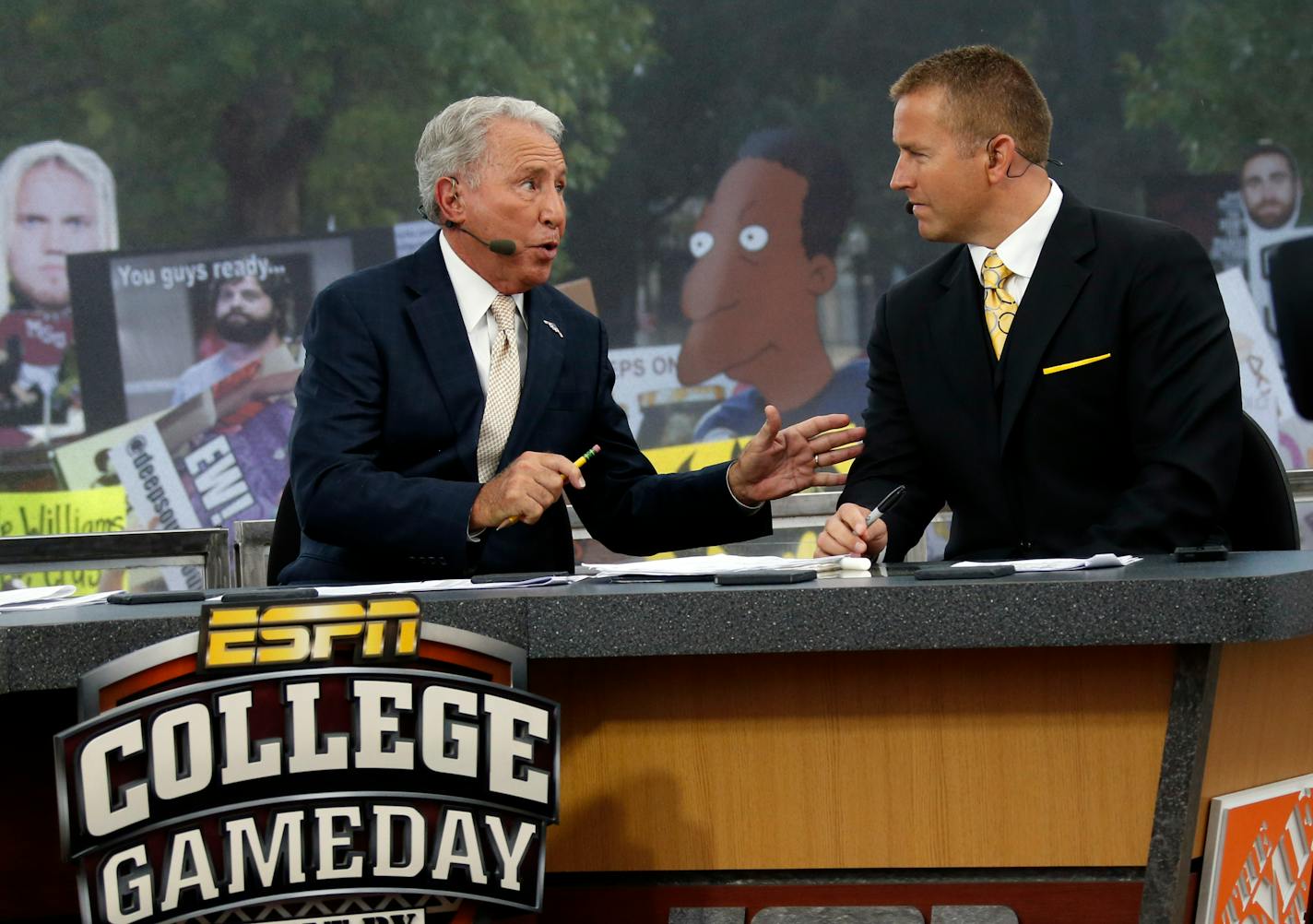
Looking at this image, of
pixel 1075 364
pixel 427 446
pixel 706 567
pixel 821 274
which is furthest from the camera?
pixel 821 274

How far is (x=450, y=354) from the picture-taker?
7.82 feet

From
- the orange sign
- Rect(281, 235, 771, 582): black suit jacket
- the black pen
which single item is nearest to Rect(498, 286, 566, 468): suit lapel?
Rect(281, 235, 771, 582): black suit jacket

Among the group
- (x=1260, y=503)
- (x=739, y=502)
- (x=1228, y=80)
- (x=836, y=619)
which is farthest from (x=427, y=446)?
(x=1228, y=80)

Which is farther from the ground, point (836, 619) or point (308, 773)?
point (836, 619)

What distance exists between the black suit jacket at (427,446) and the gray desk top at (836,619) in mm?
667

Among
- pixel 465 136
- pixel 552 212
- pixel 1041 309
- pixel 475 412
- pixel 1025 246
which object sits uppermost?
pixel 465 136

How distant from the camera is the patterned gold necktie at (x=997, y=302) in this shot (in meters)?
2.37

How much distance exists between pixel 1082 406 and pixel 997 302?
23 centimetres

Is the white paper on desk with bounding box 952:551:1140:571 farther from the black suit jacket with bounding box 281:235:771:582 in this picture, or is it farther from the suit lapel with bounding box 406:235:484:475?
the suit lapel with bounding box 406:235:484:475

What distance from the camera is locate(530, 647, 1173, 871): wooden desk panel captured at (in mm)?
1521

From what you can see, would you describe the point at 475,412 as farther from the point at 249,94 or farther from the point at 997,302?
the point at 249,94

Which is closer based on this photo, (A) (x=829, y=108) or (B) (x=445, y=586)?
(B) (x=445, y=586)

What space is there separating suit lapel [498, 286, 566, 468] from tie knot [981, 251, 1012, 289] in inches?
27.2

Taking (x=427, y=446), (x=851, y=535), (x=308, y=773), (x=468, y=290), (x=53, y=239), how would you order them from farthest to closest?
1. (x=53, y=239)
2. (x=468, y=290)
3. (x=427, y=446)
4. (x=851, y=535)
5. (x=308, y=773)
